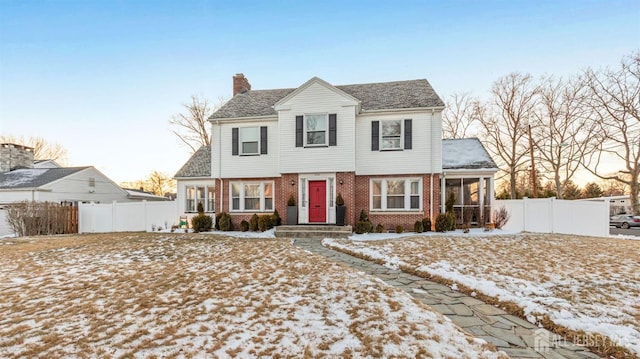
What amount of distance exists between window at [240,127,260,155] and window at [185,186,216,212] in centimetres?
358

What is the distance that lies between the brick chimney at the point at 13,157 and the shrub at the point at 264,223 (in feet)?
72.9

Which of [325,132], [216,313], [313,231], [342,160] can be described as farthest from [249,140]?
[216,313]

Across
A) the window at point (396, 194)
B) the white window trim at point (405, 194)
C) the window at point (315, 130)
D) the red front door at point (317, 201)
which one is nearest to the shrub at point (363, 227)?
the white window trim at point (405, 194)

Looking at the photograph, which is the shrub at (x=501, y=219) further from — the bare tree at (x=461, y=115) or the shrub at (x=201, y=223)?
the bare tree at (x=461, y=115)

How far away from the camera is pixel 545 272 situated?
611 centimetres

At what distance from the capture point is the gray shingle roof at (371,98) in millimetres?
13125

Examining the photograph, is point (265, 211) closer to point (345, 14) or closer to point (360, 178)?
point (360, 178)

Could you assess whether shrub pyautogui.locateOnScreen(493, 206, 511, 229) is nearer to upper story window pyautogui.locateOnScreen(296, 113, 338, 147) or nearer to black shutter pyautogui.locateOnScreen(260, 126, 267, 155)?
upper story window pyautogui.locateOnScreen(296, 113, 338, 147)

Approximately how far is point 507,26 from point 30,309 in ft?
62.9

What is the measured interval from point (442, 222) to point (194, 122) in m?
25.5

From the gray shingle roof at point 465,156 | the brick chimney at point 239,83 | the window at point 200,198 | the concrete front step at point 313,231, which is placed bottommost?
the concrete front step at point 313,231

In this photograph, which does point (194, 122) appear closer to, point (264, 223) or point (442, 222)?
point (264, 223)

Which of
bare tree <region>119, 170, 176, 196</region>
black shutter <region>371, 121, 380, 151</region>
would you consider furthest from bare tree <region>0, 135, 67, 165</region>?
black shutter <region>371, 121, 380, 151</region>

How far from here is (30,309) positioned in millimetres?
4430
